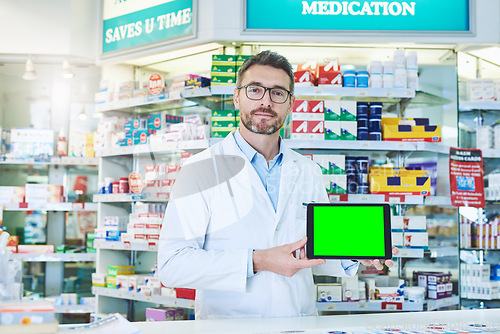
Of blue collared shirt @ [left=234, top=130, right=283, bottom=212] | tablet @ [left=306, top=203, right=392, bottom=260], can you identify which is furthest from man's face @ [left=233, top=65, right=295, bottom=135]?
tablet @ [left=306, top=203, right=392, bottom=260]

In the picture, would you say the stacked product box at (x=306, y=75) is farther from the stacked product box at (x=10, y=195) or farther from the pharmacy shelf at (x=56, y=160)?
the stacked product box at (x=10, y=195)

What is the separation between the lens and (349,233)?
167cm

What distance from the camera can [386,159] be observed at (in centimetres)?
435

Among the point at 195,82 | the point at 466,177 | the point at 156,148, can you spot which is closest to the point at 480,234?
the point at 466,177

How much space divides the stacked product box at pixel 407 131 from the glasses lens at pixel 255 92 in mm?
2040

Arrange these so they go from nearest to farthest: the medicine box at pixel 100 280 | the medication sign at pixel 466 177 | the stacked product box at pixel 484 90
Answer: the medication sign at pixel 466 177 < the stacked product box at pixel 484 90 < the medicine box at pixel 100 280

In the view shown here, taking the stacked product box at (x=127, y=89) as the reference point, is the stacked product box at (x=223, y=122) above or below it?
→ below

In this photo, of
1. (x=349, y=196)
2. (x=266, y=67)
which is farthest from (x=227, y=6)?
(x=266, y=67)

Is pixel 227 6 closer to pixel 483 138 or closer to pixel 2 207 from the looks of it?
pixel 483 138

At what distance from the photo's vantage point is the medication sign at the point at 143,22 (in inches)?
166

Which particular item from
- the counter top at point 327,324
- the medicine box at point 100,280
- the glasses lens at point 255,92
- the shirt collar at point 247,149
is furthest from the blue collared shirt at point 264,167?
the medicine box at point 100,280

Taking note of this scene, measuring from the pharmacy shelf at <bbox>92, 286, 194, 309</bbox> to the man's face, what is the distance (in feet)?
7.42

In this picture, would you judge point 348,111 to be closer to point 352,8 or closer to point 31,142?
point 352,8

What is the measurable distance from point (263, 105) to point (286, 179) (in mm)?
332
